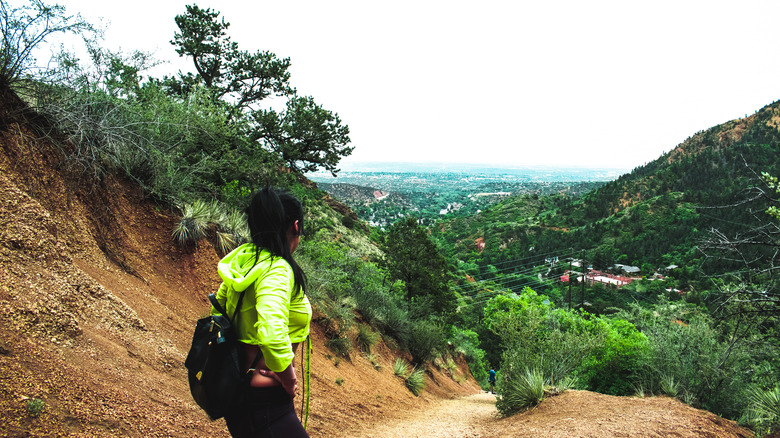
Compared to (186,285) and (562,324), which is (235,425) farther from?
(562,324)

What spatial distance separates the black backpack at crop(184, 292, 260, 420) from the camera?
1797mm

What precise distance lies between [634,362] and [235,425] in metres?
12.7

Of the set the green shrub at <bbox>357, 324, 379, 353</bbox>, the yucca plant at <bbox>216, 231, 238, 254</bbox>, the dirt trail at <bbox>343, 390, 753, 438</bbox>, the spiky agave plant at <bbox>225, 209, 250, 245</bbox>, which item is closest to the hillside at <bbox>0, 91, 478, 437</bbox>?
the yucca plant at <bbox>216, 231, 238, 254</bbox>

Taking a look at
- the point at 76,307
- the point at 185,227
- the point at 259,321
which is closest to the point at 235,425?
the point at 259,321

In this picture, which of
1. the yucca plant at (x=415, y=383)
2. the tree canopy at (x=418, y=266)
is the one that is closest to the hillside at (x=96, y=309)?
the yucca plant at (x=415, y=383)

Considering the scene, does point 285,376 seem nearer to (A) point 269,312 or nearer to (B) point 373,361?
(A) point 269,312

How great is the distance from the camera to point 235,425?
188cm

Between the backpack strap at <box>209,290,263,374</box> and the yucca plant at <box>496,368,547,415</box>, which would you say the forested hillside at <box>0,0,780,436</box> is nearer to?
the yucca plant at <box>496,368,547,415</box>

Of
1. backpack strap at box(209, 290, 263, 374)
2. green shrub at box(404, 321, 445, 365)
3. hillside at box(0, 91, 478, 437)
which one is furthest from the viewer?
green shrub at box(404, 321, 445, 365)

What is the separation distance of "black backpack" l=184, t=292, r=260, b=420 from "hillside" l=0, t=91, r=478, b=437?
5.56ft

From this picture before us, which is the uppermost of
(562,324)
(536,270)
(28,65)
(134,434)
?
(28,65)

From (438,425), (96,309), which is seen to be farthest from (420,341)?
(96,309)

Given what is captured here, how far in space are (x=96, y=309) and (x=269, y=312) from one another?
3.83 meters

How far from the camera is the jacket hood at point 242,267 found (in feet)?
6.28
